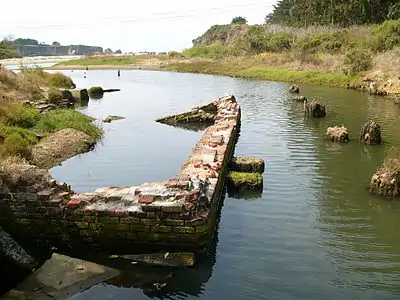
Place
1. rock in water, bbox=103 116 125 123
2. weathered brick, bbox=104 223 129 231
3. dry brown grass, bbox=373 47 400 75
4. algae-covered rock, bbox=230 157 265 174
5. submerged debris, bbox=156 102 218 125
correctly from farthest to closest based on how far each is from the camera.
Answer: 1. dry brown grass, bbox=373 47 400 75
2. rock in water, bbox=103 116 125 123
3. submerged debris, bbox=156 102 218 125
4. algae-covered rock, bbox=230 157 265 174
5. weathered brick, bbox=104 223 129 231

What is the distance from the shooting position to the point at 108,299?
20.2 feet

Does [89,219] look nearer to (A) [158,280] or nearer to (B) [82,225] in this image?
(B) [82,225]

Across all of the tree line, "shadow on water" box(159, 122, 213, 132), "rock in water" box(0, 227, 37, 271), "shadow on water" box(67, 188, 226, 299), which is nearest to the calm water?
"shadow on water" box(67, 188, 226, 299)

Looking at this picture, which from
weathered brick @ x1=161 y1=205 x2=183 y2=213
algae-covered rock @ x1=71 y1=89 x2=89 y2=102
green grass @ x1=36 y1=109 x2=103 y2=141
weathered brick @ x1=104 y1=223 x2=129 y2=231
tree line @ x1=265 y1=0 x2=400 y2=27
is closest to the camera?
weathered brick @ x1=161 y1=205 x2=183 y2=213

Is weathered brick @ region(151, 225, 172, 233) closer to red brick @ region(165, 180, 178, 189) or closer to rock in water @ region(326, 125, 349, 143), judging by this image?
red brick @ region(165, 180, 178, 189)

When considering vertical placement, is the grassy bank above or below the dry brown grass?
below

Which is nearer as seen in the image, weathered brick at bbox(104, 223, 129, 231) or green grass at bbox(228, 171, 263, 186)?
weathered brick at bbox(104, 223, 129, 231)

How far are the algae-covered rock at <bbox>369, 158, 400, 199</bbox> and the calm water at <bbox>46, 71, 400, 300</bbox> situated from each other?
1.12 ft

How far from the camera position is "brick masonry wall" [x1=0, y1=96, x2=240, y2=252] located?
22.9 feet

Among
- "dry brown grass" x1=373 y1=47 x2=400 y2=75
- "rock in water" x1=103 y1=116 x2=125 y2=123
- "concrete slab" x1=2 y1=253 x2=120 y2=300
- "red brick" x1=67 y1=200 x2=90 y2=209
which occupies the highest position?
"dry brown grass" x1=373 y1=47 x2=400 y2=75

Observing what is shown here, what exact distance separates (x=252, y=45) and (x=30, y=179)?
59223 millimetres

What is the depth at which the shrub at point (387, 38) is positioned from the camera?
3650cm

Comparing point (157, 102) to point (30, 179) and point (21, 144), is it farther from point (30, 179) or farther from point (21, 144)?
point (30, 179)

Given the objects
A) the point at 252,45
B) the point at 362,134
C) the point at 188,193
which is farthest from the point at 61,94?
the point at 252,45
